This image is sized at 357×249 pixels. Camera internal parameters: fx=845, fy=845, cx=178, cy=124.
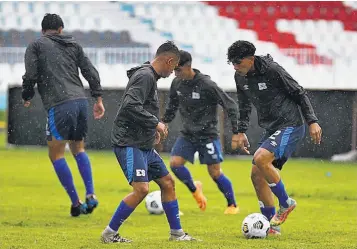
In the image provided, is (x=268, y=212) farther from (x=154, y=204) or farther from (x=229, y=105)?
(x=154, y=204)

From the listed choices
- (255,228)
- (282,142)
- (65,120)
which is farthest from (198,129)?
(255,228)

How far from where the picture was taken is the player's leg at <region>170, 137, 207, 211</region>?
9500 millimetres

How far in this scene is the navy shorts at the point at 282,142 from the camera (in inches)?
284

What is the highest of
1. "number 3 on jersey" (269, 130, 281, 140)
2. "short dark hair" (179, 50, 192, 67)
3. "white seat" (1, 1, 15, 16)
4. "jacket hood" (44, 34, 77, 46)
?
"jacket hood" (44, 34, 77, 46)

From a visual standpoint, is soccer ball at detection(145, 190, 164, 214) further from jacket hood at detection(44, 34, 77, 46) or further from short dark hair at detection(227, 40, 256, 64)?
short dark hair at detection(227, 40, 256, 64)

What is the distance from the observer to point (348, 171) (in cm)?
1532

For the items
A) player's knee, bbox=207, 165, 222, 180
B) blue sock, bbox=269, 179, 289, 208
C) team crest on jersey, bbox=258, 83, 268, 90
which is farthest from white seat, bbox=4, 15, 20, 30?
blue sock, bbox=269, 179, 289, 208

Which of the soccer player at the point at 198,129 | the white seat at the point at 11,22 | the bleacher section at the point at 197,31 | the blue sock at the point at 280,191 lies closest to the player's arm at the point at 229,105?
the soccer player at the point at 198,129

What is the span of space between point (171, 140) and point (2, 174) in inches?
198

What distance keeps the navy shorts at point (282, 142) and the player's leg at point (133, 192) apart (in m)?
1.22

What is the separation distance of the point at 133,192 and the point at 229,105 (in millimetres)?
2760

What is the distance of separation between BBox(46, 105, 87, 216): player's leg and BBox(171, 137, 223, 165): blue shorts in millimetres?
1538

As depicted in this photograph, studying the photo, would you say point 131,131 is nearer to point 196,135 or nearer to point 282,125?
point 282,125

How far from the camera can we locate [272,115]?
7.36m
